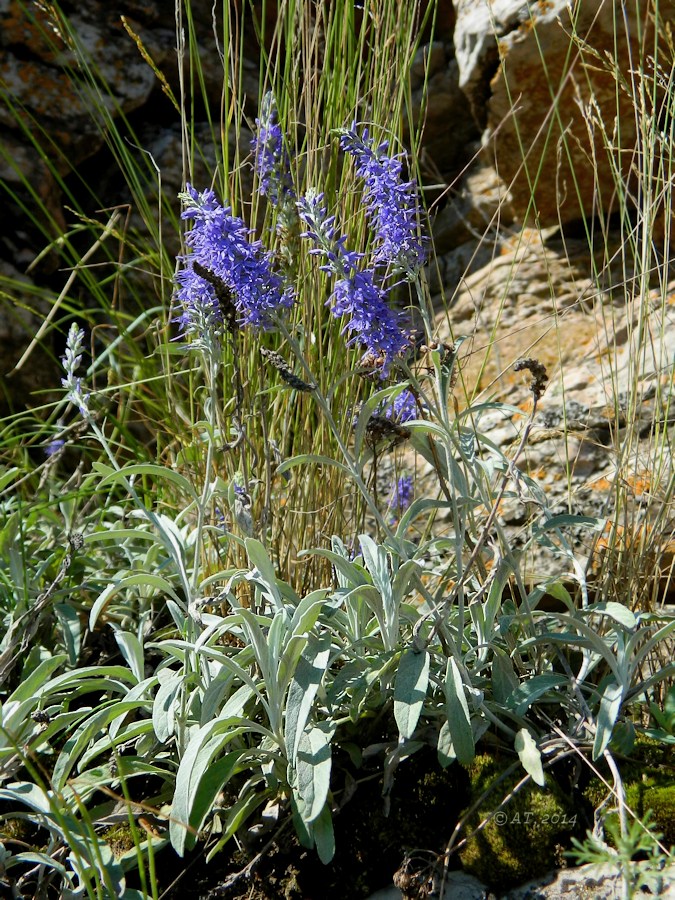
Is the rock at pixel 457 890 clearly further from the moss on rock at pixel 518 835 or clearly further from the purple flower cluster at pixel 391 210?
the purple flower cluster at pixel 391 210

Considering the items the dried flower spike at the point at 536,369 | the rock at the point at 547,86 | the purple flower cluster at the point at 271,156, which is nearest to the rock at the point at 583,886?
the dried flower spike at the point at 536,369

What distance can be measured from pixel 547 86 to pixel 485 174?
0.78 metres

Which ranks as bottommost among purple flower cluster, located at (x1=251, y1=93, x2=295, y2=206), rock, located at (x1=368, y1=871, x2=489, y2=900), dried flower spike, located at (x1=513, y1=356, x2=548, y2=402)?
rock, located at (x1=368, y1=871, x2=489, y2=900)

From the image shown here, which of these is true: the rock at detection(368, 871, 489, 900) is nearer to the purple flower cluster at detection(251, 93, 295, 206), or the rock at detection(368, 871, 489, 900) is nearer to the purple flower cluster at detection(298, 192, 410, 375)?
the purple flower cluster at detection(298, 192, 410, 375)

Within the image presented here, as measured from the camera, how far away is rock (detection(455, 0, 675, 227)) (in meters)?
2.39

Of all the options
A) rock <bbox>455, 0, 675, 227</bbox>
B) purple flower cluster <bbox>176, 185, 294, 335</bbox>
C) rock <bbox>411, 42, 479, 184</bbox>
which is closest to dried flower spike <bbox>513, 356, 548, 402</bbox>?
purple flower cluster <bbox>176, 185, 294, 335</bbox>

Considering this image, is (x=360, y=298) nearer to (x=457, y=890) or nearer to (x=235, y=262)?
(x=235, y=262)

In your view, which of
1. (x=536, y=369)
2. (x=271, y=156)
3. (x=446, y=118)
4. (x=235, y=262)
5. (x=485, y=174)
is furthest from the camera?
(x=446, y=118)

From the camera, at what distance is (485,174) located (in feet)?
11.0

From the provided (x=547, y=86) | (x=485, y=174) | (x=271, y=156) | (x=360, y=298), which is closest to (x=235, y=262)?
(x=360, y=298)

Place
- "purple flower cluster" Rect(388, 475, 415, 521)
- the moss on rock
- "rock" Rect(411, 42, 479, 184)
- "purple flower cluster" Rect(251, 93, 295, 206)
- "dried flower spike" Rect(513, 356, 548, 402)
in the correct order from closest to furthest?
1. "dried flower spike" Rect(513, 356, 548, 402)
2. the moss on rock
3. "purple flower cluster" Rect(251, 93, 295, 206)
4. "purple flower cluster" Rect(388, 475, 415, 521)
5. "rock" Rect(411, 42, 479, 184)

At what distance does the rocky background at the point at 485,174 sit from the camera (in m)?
2.28

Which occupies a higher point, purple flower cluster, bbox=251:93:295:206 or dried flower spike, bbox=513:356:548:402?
purple flower cluster, bbox=251:93:295:206

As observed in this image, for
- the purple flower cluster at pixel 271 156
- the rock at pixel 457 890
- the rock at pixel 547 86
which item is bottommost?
the rock at pixel 457 890
